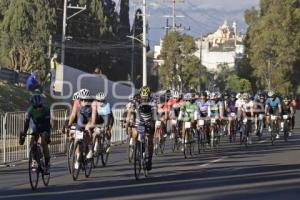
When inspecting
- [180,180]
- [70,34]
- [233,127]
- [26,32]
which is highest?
[70,34]

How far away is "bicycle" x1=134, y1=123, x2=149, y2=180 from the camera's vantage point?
54.1 feet

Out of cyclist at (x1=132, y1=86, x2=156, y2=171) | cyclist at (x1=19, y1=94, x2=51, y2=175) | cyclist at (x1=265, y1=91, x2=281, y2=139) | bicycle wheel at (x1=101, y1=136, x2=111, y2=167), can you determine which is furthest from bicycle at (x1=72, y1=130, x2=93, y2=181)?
cyclist at (x1=265, y1=91, x2=281, y2=139)

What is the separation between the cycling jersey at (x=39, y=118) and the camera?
49.7ft

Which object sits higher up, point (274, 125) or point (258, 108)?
point (258, 108)

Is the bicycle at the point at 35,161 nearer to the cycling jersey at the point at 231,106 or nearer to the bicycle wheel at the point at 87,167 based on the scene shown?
the bicycle wheel at the point at 87,167

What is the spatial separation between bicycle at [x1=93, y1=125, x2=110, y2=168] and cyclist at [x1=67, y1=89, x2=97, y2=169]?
1.87m

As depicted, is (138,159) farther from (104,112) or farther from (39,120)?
(104,112)

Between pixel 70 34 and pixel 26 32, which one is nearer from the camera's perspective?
pixel 26 32

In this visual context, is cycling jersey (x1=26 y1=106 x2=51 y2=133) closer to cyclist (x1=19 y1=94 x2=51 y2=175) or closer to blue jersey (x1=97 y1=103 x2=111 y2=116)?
cyclist (x1=19 y1=94 x2=51 y2=175)

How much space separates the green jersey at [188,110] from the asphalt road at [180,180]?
111cm

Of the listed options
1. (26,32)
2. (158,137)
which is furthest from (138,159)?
(26,32)

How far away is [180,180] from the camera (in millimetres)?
16422

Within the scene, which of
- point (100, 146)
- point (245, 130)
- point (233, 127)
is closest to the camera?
point (100, 146)

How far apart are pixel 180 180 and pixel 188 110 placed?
22.6ft
